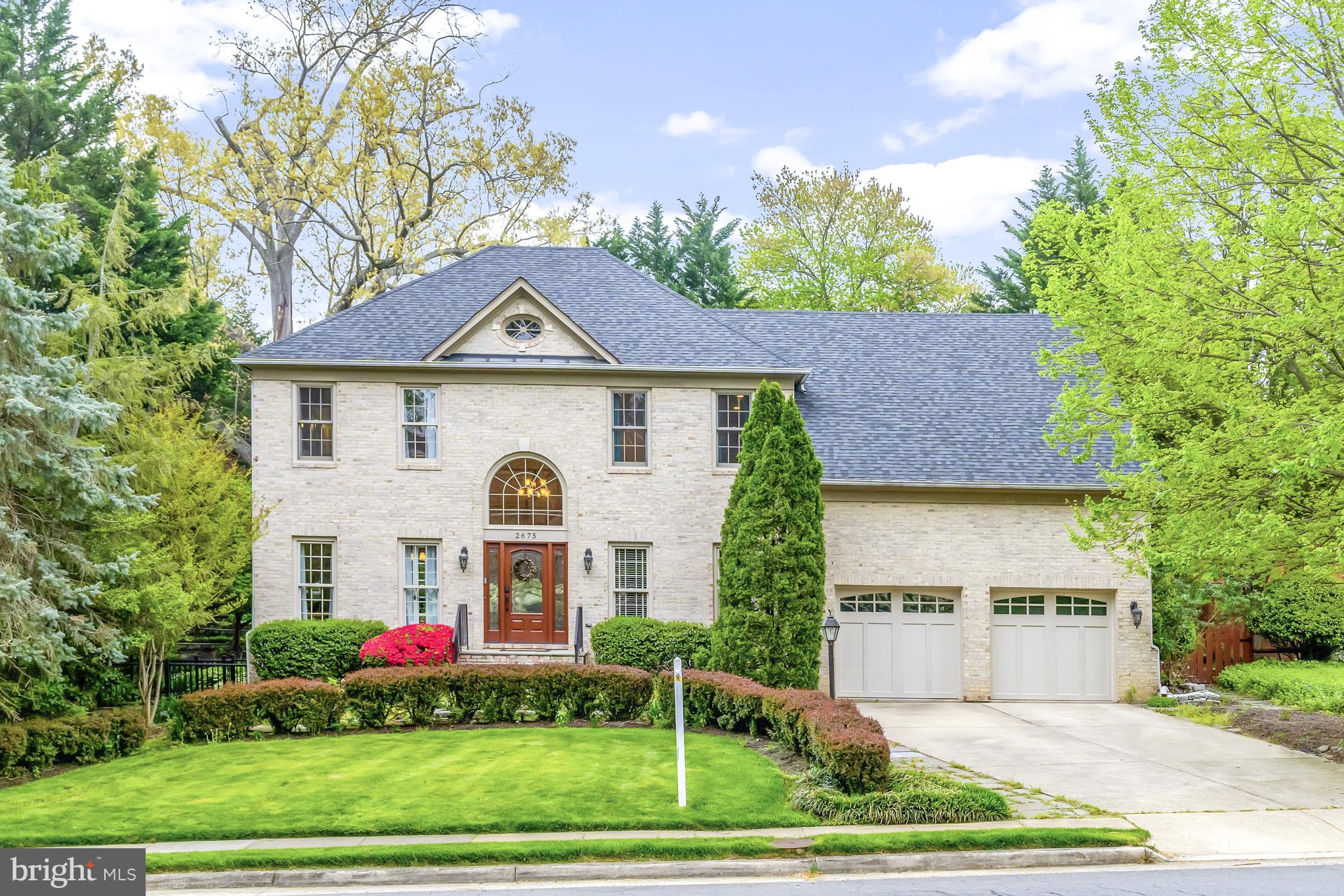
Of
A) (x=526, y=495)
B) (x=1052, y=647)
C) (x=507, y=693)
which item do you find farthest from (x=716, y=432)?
(x=1052, y=647)

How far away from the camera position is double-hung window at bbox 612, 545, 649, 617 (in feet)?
69.6

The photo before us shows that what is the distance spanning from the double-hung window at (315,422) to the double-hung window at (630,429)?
5.91 meters

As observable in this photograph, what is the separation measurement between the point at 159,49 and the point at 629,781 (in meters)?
30.4

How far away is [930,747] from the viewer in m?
15.2

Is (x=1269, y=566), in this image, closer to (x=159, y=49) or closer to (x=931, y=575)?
(x=931, y=575)

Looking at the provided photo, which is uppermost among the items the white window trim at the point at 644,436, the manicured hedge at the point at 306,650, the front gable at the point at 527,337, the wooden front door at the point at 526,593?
the front gable at the point at 527,337

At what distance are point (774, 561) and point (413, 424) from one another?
332 inches

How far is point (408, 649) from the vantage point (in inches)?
733

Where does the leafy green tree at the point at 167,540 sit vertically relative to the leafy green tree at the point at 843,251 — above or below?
below

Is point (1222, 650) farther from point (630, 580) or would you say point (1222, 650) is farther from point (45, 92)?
point (45, 92)

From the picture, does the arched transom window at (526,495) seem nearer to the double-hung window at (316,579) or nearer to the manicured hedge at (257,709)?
the double-hung window at (316,579)

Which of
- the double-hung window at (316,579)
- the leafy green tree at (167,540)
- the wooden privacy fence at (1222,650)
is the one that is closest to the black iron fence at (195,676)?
the leafy green tree at (167,540)

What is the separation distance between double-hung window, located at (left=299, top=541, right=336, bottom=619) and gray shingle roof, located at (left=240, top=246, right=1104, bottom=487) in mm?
3958

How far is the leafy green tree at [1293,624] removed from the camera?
21.3 metres
